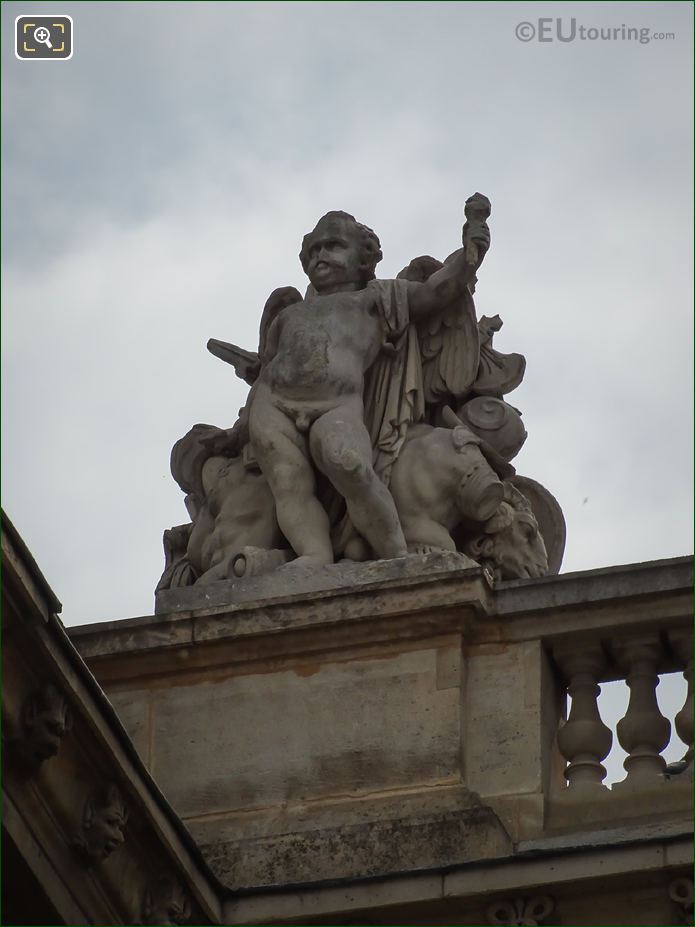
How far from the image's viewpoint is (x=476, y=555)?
1419 cm

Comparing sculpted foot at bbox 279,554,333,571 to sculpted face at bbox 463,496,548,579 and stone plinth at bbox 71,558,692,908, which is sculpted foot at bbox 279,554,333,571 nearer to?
stone plinth at bbox 71,558,692,908

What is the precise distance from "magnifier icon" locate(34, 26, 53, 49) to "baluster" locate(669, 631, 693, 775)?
407 cm

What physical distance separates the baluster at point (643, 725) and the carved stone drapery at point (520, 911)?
0.85 metres

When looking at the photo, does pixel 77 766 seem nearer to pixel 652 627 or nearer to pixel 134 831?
pixel 134 831

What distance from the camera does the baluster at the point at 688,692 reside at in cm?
1285

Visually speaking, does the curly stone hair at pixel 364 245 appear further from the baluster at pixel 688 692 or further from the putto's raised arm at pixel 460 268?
the baluster at pixel 688 692

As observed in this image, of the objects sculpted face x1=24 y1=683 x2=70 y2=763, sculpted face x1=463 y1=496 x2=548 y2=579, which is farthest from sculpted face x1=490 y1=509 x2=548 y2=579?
sculpted face x1=24 y1=683 x2=70 y2=763

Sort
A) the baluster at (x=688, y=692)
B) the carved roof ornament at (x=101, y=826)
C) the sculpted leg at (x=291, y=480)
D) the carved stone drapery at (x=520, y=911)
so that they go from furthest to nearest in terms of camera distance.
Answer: the sculpted leg at (x=291, y=480) < the baluster at (x=688, y=692) < the carved stone drapery at (x=520, y=911) < the carved roof ornament at (x=101, y=826)

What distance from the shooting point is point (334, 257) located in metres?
14.9

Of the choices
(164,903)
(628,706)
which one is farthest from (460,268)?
(164,903)

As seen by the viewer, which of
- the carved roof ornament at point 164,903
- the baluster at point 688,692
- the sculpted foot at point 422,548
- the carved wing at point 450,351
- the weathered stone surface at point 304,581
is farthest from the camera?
the carved wing at point 450,351

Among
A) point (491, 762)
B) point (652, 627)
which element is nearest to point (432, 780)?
point (491, 762)

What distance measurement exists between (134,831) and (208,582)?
249 cm

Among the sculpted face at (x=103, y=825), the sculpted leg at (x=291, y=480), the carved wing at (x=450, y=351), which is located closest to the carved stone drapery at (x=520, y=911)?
the sculpted face at (x=103, y=825)
